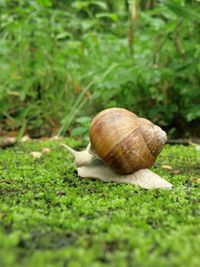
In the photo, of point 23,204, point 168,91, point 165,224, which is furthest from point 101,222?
point 168,91

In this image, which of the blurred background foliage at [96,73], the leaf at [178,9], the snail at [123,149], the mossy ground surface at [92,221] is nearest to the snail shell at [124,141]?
A: the snail at [123,149]

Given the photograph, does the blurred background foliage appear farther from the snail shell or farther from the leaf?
the snail shell

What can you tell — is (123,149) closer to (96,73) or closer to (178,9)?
(178,9)

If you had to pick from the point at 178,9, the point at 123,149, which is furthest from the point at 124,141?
the point at 178,9

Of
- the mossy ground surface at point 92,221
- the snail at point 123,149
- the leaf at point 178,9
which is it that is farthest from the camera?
the leaf at point 178,9

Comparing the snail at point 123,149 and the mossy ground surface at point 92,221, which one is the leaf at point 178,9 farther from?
the mossy ground surface at point 92,221

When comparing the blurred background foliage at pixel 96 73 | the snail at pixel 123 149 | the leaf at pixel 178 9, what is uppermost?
the leaf at pixel 178 9
